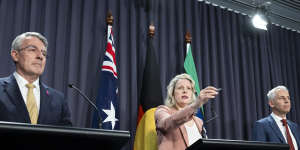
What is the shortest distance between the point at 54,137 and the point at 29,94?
1273mm

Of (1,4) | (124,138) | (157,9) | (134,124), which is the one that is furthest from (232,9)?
(124,138)

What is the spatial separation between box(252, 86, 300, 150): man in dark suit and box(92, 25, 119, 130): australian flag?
1.53 metres

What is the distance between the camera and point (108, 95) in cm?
339

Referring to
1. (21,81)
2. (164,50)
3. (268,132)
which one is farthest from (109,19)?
(268,132)

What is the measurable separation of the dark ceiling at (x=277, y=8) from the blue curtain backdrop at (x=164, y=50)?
113 millimetres

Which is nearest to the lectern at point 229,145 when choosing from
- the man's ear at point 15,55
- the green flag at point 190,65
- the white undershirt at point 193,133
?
the white undershirt at point 193,133

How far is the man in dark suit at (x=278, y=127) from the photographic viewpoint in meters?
3.51

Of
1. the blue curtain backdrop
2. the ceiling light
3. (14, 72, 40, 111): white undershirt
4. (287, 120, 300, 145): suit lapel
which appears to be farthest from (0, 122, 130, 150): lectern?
the ceiling light

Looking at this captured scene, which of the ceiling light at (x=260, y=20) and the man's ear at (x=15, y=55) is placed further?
the ceiling light at (x=260, y=20)

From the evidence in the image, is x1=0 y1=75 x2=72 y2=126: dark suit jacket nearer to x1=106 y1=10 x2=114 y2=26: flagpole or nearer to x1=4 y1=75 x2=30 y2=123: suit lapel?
x1=4 y1=75 x2=30 y2=123: suit lapel

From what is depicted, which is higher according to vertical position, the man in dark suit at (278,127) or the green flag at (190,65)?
the green flag at (190,65)

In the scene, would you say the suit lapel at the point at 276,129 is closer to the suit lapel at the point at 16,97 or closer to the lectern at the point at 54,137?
the suit lapel at the point at 16,97

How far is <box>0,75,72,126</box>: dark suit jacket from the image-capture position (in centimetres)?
204

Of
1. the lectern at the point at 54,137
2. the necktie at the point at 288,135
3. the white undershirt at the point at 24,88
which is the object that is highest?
the white undershirt at the point at 24,88
